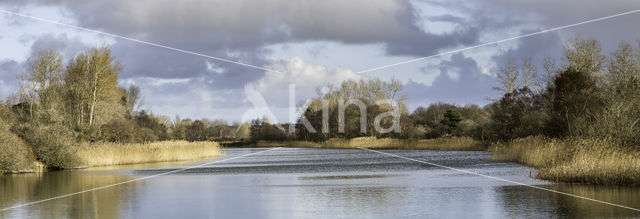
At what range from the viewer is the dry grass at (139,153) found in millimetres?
34625

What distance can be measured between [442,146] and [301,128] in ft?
126

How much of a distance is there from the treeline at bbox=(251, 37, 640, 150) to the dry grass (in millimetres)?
23891

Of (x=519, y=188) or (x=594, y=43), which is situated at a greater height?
(x=594, y=43)

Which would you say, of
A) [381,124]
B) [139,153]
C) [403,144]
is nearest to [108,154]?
[139,153]

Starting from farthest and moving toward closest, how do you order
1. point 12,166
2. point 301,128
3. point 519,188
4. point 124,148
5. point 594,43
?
point 301,128, point 594,43, point 124,148, point 12,166, point 519,188

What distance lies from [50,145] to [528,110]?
40.5 metres

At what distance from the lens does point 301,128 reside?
3770 inches

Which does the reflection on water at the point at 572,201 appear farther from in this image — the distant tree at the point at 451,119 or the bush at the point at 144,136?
the distant tree at the point at 451,119

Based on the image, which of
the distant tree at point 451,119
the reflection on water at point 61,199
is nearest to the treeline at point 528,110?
the distant tree at point 451,119

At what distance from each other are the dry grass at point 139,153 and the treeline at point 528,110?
2389 cm

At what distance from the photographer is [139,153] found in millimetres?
38656

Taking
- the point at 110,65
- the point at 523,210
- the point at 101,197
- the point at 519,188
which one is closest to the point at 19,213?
the point at 101,197

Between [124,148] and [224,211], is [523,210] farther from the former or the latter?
[124,148]

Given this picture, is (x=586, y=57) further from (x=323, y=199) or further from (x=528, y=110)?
(x=323, y=199)
